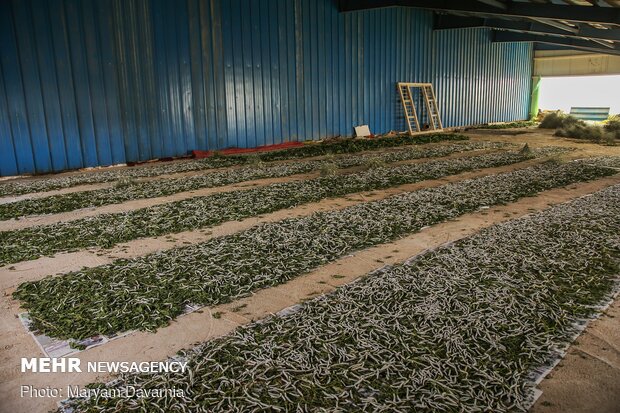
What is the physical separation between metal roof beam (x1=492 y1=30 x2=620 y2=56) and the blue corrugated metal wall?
5.05 meters

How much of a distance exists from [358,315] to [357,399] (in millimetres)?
827

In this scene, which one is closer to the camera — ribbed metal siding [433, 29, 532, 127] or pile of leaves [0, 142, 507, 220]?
pile of leaves [0, 142, 507, 220]

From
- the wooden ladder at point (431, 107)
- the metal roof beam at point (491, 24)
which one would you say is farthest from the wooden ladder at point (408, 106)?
the metal roof beam at point (491, 24)

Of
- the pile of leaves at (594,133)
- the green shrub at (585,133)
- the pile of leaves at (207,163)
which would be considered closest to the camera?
the pile of leaves at (207,163)

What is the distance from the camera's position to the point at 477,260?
3.96m

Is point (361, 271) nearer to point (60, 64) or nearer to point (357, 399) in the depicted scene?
point (357, 399)

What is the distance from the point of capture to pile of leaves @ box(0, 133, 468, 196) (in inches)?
305

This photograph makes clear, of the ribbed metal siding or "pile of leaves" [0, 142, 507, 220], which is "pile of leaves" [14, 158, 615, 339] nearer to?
"pile of leaves" [0, 142, 507, 220]

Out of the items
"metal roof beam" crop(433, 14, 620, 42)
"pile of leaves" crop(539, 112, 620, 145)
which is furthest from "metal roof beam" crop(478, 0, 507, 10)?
"pile of leaves" crop(539, 112, 620, 145)

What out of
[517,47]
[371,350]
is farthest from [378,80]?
[371,350]

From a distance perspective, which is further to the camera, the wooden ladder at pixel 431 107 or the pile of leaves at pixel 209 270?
the wooden ladder at pixel 431 107

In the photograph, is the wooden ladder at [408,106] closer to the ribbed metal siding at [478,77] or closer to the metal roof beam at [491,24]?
the ribbed metal siding at [478,77]

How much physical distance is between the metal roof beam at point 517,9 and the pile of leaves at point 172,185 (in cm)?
460

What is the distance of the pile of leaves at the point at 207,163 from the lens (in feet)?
25.5
